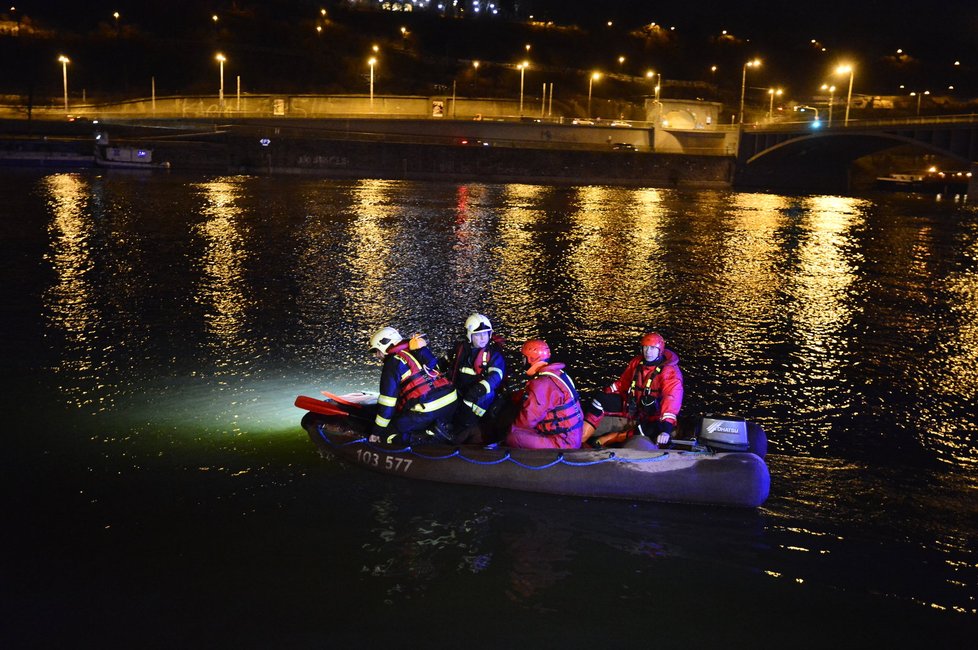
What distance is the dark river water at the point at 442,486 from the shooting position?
772 cm

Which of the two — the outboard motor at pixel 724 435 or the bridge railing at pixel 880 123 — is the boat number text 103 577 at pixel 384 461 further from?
the bridge railing at pixel 880 123

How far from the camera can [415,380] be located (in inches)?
399

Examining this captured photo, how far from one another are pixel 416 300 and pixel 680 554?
1381 centimetres

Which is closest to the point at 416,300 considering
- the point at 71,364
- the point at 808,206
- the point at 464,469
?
the point at 71,364

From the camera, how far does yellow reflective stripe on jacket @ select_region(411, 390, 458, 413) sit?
1024 centimetres

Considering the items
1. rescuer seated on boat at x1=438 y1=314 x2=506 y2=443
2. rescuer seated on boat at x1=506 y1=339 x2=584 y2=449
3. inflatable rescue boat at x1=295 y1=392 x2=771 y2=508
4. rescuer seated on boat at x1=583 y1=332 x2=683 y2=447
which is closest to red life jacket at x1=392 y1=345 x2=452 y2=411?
rescuer seated on boat at x1=438 y1=314 x2=506 y2=443

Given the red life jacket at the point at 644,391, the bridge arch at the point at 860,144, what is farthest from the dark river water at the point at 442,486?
the bridge arch at the point at 860,144

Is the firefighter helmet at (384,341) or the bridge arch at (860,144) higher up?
the bridge arch at (860,144)

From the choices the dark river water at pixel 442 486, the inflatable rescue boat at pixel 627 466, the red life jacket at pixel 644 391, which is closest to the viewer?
the dark river water at pixel 442 486

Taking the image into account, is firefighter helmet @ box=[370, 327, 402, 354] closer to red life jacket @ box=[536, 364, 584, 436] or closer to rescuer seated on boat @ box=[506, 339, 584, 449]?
rescuer seated on boat @ box=[506, 339, 584, 449]

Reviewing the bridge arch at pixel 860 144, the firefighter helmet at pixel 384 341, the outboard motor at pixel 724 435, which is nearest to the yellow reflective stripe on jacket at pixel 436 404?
the firefighter helmet at pixel 384 341

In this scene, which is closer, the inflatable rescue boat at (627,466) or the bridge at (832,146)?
the inflatable rescue boat at (627,466)

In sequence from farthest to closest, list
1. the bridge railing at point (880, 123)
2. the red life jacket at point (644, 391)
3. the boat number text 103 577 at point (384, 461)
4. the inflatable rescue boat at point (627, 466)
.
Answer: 1. the bridge railing at point (880, 123)
2. the red life jacket at point (644, 391)
3. the boat number text 103 577 at point (384, 461)
4. the inflatable rescue boat at point (627, 466)

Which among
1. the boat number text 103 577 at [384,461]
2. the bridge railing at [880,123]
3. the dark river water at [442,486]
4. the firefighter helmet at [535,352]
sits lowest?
the dark river water at [442,486]
